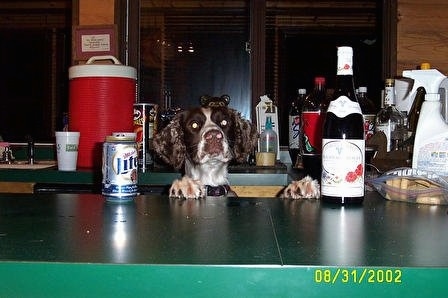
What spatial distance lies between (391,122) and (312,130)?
34cm

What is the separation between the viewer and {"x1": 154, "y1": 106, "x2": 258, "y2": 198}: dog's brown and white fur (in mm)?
2385

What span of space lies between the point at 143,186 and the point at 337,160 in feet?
4.21

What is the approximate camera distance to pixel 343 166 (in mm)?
1273

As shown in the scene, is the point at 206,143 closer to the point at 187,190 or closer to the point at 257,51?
the point at 187,190

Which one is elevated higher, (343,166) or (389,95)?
(389,95)

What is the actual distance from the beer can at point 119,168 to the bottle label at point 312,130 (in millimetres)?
1286

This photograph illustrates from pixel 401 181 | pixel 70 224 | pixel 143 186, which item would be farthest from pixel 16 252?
pixel 143 186

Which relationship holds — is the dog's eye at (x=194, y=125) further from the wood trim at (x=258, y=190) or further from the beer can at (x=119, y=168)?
the beer can at (x=119, y=168)

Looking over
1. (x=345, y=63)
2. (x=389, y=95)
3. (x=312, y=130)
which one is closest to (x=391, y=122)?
(x=389, y=95)

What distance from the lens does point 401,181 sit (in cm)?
144

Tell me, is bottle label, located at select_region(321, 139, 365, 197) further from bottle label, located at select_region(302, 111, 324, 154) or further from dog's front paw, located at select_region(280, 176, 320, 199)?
bottle label, located at select_region(302, 111, 324, 154)

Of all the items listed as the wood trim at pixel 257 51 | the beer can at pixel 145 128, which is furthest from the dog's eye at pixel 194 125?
the wood trim at pixel 257 51

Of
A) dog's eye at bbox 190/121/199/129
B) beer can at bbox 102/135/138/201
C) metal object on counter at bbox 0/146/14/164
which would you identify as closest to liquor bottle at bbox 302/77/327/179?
dog's eye at bbox 190/121/199/129

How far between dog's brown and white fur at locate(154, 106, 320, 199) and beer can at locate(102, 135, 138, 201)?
96cm
